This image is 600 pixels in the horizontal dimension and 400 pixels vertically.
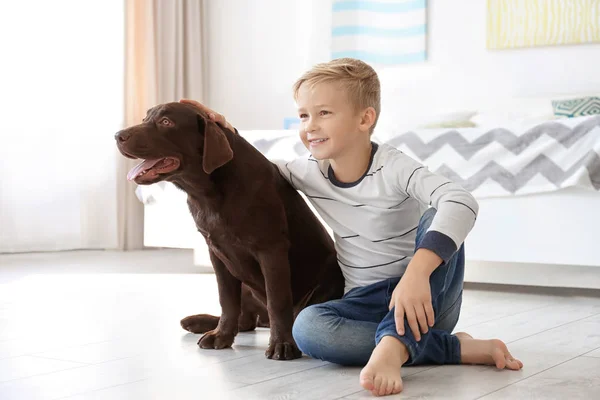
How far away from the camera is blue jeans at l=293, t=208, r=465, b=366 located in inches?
59.0

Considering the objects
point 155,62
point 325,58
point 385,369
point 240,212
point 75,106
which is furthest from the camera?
point 325,58

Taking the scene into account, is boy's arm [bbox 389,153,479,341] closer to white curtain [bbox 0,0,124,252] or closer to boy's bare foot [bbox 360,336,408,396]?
boy's bare foot [bbox 360,336,408,396]

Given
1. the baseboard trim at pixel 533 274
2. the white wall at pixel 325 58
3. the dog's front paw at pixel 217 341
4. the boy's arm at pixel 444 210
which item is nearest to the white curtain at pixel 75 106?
the white wall at pixel 325 58

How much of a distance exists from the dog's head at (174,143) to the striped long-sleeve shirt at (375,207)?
0.24 meters

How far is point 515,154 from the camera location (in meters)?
2.72

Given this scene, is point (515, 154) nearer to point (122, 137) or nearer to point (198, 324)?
point (198, 324)

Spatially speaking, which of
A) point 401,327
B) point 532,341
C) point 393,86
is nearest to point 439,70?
point 393,86

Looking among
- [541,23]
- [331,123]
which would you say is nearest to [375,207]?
[331,123]

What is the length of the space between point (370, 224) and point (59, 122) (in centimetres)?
322

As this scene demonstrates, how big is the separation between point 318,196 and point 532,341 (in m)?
0.61

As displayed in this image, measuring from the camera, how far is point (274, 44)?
17.0 ft

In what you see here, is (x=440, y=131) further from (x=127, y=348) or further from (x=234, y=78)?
(x=234, y=78)

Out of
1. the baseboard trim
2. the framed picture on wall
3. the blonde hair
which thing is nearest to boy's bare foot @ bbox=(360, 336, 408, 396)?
the blonde hair

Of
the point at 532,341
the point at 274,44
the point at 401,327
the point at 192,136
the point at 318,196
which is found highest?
the point at 274,44
